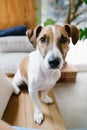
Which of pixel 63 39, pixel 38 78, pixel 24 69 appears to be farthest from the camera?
pixel 24 69

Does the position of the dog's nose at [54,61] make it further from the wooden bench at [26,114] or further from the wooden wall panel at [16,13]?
the wooden wall panel at [16,13]

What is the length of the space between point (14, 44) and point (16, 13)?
0.48 meters

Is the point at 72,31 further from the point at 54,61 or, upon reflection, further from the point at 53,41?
the point at 54,61

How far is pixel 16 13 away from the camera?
2.44 m

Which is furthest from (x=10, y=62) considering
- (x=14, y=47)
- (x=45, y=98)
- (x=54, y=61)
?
(x=54, y=61)

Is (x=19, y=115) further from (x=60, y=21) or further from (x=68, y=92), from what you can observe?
(x=60, y=21)

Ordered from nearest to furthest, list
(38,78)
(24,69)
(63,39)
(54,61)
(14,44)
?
(54,61), (63,39), (38,78), (24,69), (14,44)

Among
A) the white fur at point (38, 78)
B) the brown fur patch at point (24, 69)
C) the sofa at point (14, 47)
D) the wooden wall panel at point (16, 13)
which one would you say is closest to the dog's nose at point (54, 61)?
the white fur at point (38, 78)

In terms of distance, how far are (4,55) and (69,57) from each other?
3.24ft

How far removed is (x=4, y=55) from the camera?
6.92ft

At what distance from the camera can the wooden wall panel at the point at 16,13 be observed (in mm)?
2383

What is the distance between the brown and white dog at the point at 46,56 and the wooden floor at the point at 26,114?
0.04 meters

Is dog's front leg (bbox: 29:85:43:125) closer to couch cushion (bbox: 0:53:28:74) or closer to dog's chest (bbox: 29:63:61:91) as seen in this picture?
dog's chest (bbox: 29:63:61:91)

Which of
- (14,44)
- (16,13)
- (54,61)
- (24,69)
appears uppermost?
(54,61)
